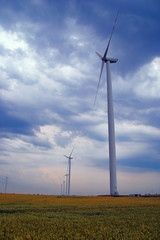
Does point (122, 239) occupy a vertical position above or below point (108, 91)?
below

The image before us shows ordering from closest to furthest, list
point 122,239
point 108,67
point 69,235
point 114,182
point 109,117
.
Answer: point 122,239 < point 69,235 < point 114,182 < point 109,117 < point 108,67

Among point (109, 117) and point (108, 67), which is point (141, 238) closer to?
point (109, 117)

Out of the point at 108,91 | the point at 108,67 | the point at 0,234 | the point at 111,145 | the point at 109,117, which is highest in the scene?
the point at 108,67

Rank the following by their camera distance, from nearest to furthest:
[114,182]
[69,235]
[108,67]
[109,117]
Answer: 1. [69,235]
2. [114,182]
3. [109,117]
4. [108,67]

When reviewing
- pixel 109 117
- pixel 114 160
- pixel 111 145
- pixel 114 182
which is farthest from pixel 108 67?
pixel 114 182

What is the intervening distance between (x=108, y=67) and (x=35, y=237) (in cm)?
7912

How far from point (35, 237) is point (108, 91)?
6926cm

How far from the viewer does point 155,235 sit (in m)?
10.2

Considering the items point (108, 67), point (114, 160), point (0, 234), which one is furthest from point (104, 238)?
point (108, 67)

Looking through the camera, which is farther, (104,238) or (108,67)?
(108,67)

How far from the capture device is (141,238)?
9.65 meters

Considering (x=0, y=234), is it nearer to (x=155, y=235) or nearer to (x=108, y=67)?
Answer: (x=155, y=235)

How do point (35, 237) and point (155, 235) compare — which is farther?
point (155, 235)

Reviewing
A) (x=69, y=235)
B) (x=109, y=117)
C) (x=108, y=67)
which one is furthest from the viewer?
(x=108, y=67)
